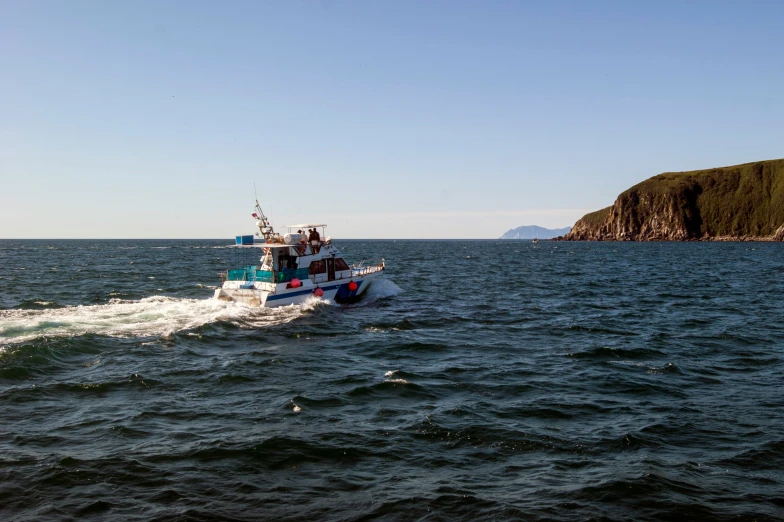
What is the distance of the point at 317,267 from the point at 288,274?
2.77 meters

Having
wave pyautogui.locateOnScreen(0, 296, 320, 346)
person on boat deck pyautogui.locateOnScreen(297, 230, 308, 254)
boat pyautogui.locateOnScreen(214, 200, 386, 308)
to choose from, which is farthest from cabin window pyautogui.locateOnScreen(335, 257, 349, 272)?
wave pyautogui.locateOnScreen(0, 296, 320, 346)

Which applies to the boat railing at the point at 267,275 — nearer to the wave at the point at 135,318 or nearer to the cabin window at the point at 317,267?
the cabin window at the point at 317,267

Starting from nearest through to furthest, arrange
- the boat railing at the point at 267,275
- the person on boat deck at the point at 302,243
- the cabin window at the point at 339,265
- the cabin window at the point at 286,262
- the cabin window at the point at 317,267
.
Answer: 1. the boat railing at the point at 267,275
2. the cabin window at the point at 286,262
3. the person on boat deck at the point at 302,243
4. the cabin window at the point at 317,267
5. the cabin window at the point at 339,265

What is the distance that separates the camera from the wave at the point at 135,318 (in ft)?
85.6

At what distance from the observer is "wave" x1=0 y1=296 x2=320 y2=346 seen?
26.1 m

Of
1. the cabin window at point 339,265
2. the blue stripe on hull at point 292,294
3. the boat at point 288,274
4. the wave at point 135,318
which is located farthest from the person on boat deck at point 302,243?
the wave at point 135,318

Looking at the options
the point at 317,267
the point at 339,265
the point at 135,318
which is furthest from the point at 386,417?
the point at 339,265

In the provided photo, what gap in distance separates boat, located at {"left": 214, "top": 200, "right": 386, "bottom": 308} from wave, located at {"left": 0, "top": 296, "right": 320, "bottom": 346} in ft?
2.29

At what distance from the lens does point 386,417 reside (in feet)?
51.1

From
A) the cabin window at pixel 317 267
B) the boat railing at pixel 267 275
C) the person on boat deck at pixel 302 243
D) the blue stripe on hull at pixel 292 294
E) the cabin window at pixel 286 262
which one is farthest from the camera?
the cabin window at pixel 317 267

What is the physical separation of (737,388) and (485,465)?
34.9 feet

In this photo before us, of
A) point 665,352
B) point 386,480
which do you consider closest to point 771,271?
point 665,352

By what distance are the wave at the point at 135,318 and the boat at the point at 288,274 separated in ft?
2.29

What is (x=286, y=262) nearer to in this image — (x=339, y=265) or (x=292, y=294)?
(x=292, y=294)
